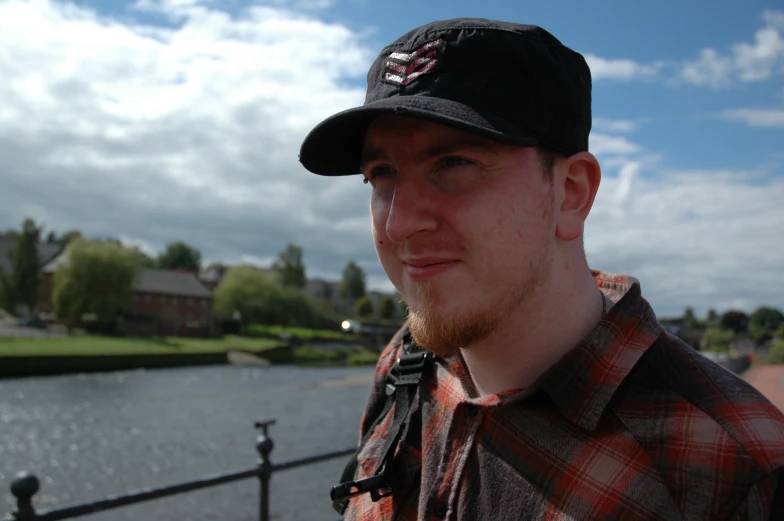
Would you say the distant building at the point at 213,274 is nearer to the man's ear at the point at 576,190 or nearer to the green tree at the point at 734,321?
the green tree at the point at 734,321

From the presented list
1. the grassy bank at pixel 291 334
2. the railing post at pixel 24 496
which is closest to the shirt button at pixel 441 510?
the railing post at pixel 24 496

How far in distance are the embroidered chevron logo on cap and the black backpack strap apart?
824 mm

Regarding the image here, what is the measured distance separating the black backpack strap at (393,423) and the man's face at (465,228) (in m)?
0.40

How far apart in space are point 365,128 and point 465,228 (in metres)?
0.45

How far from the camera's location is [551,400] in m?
1.49

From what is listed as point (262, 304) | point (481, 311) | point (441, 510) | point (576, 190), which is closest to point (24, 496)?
point (441, 510)

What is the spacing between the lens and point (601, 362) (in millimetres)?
1466

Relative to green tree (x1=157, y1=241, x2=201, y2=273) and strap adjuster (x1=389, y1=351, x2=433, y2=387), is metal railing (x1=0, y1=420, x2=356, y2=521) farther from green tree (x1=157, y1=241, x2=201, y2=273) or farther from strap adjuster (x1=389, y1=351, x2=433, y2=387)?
green tree (x1=157, y1=241, x2=201, y2=273)

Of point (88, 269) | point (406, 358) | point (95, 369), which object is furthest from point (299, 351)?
point (406, 358)

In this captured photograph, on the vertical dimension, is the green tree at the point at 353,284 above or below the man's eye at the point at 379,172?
above

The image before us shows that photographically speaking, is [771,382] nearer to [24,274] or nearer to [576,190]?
[576,190]

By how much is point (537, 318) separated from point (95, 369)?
154ft

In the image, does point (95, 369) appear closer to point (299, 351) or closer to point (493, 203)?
point (299, 351)

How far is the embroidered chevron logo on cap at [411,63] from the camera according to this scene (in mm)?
1431
